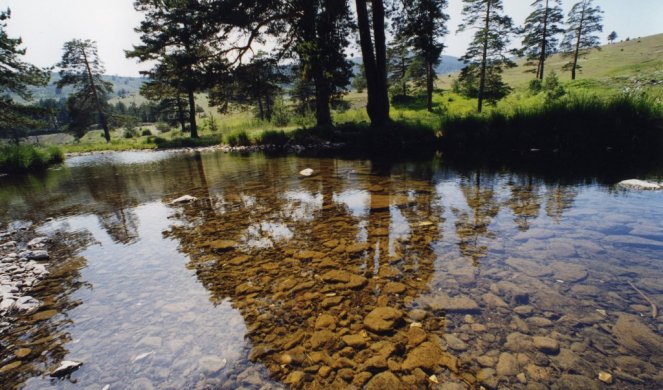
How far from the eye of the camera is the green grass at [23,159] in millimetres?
18578

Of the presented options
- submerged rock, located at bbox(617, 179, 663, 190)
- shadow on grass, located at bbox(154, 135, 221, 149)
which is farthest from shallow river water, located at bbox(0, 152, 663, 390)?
shadow on grass, located at bbox(154, 135, 221, 149)

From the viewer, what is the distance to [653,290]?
312 centimetres

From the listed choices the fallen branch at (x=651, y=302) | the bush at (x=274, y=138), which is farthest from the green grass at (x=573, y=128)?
the bush at (x=274, y=138)

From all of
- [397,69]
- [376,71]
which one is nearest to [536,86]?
[397,69]

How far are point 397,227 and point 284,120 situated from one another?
2453 cm

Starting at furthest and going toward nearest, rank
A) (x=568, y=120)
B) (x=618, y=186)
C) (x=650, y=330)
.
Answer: (x=568, y=120) → (x=618, y=186) → (x=650, y=330)

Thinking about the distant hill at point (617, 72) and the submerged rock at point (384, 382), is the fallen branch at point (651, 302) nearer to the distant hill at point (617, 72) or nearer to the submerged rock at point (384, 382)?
the submerged rock at point (384, 382)

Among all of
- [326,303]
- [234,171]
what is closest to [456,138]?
[234,171]

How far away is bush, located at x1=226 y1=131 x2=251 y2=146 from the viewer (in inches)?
898

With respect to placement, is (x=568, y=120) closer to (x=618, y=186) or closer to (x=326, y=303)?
(x=618, y=186)

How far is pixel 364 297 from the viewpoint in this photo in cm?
346

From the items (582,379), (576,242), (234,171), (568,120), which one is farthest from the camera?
(234,171)

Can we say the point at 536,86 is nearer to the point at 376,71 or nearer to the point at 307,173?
the point at 376,71

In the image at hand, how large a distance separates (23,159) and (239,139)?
42.0 ft
